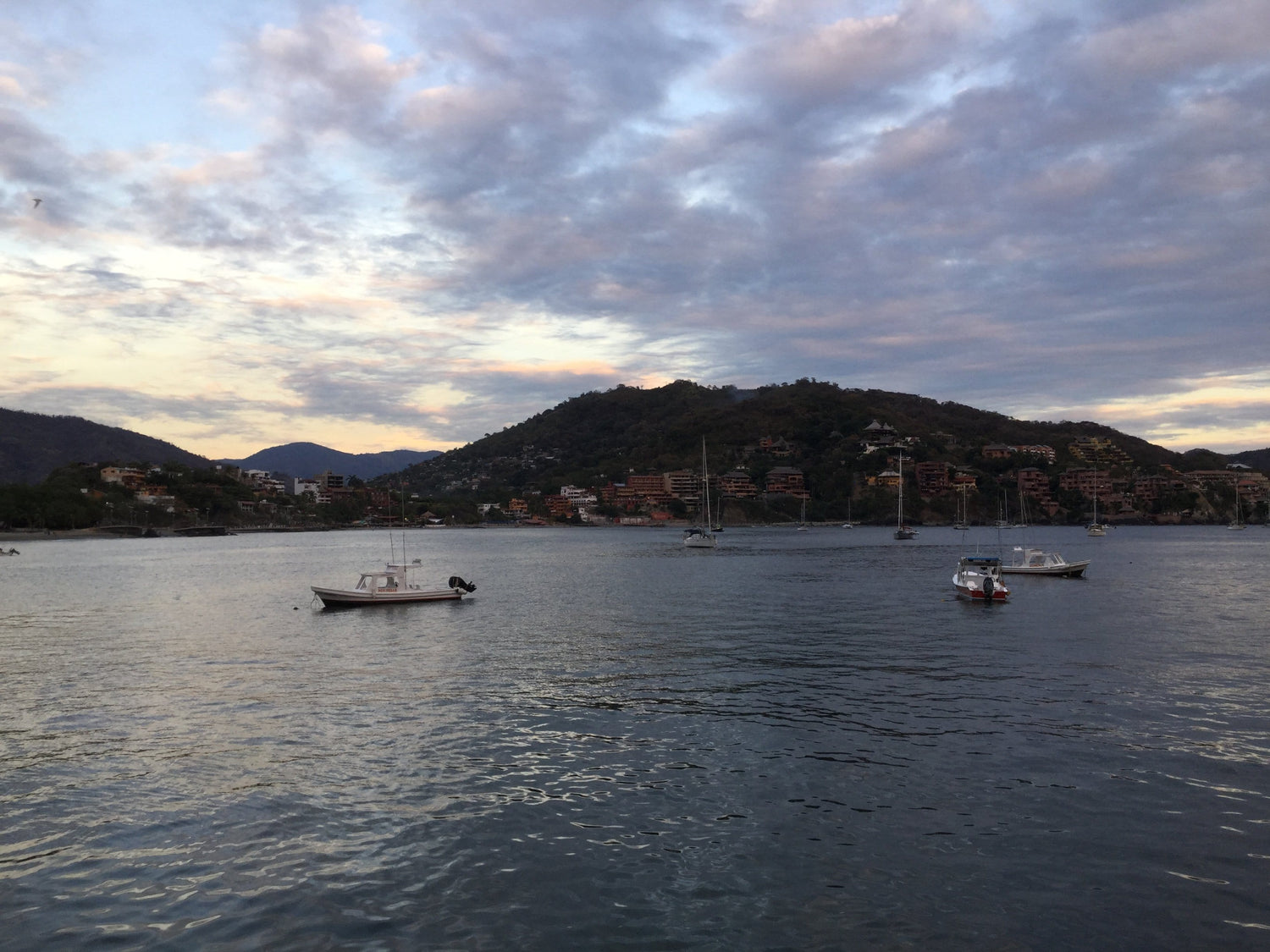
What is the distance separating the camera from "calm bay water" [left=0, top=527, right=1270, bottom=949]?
11633mm

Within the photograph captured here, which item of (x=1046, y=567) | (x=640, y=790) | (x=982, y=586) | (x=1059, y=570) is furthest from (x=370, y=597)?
(x=1059, y=570)

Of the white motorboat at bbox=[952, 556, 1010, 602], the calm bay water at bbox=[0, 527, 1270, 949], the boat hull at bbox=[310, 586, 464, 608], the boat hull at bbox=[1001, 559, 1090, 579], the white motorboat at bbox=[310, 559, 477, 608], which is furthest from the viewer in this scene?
the boat hull at bbox=[1001, 559, 1090, 579]

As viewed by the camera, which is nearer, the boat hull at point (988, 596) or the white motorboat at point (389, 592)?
the boat hull at point (988, 596)

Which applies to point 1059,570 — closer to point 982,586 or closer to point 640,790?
point 982,586

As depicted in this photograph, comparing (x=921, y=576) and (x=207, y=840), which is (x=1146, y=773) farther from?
(x=921, y=576)

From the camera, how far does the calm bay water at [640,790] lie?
1163 centimetres

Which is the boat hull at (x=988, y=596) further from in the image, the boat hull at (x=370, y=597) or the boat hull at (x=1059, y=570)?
the boat hull at (x=370, y=597)

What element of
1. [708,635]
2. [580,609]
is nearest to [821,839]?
[708,635]

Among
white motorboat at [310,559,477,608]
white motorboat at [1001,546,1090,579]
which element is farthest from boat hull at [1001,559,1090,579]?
white motorboat at [310,559,477,608]

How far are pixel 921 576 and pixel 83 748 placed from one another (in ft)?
233

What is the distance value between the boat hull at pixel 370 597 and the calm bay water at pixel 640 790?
45.0 ft

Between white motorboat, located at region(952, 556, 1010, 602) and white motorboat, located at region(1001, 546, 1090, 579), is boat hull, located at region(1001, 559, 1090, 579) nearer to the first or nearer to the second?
white motorboat, located at region(1001, 546, 1090, 579)

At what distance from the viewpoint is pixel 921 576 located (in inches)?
3086

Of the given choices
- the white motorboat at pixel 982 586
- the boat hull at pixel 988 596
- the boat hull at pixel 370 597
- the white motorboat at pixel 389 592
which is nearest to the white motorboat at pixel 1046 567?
the white motorboat at pixel 982 586
